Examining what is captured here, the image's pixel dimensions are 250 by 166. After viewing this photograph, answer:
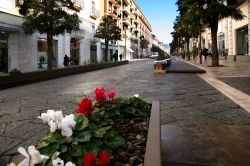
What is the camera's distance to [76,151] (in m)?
1.91

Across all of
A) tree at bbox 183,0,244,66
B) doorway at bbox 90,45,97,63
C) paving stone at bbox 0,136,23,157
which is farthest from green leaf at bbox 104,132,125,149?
doorway at bbox 90,45,97,63

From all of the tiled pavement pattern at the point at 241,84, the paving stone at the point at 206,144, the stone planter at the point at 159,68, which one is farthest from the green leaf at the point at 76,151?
the stone planter at the point at 159,68

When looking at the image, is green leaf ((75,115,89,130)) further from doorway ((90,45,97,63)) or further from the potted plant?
doorway ((90,45,97,63))

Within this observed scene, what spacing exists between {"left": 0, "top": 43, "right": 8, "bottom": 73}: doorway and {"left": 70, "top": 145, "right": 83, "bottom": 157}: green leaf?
63.0 feet

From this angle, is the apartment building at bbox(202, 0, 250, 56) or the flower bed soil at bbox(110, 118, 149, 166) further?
the apartment building at bbox(202, 0, 250, 56)

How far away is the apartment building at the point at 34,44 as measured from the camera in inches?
774

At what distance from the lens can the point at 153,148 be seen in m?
1.77

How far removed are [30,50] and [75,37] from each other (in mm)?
8930

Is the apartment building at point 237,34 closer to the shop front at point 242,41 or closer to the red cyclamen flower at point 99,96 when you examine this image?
the shop front at point 242,41

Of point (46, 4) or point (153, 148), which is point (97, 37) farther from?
point (153, 148)

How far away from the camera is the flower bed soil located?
7.15 ft

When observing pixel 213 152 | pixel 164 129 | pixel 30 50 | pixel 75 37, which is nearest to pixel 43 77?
pixel 30 50

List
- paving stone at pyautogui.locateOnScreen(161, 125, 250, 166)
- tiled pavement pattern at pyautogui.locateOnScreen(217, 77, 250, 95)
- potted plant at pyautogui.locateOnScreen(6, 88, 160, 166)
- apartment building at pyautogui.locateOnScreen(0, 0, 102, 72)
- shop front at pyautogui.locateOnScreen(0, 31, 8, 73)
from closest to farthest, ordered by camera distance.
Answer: potted plant at pyautogui.locateOnScreen(6, 88, 160, 166) < paving stone at pyautogui.locateOnScreen(161, 125, 250, 166) < tiled pavement pattern at pyautogui.locateOnScreen(217, 77, 250, 95) < shop front at pyautogui.locateOnScreen(0, 31, 8, 73) < apartment building at pyautogui.locateOnScreen(0, 0, 102, 72)

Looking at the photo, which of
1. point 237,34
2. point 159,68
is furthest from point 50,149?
point 237,34
